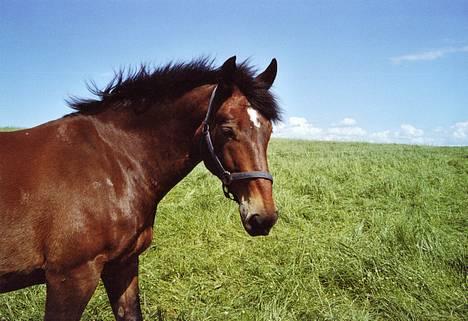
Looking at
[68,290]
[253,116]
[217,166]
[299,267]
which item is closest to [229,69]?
[253,116]

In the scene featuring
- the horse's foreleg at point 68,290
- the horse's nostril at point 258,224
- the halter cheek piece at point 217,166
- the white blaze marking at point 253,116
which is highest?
the white blaze marking at point 253,116

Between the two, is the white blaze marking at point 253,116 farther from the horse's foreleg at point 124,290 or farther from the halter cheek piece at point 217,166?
the horse's foreleg at point 124,290

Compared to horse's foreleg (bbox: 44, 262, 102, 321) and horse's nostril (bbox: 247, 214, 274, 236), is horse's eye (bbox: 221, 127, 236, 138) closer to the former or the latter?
horse's nostril (bbox: 247, 214, 274, 236)

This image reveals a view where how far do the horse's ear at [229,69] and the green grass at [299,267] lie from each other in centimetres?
209

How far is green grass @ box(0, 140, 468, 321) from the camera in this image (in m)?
3.44

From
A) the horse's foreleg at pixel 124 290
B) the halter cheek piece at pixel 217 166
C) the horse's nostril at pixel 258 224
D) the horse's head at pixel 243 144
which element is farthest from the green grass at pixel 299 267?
the halter cheek piece at pixel 217 166

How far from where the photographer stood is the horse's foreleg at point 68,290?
222 centimetres

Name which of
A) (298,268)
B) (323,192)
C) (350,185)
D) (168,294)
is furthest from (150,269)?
(350,185)

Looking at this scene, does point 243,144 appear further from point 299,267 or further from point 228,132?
point 299,267

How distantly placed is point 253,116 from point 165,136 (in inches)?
28.3

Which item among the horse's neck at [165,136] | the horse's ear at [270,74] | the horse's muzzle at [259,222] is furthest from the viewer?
the horse's ear at [270,74]

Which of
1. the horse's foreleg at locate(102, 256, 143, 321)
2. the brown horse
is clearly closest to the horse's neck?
the brown horse

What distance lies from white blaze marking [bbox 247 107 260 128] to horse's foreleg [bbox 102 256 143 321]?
1349mm

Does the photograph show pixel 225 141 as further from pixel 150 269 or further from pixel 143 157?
pixel 150 269
